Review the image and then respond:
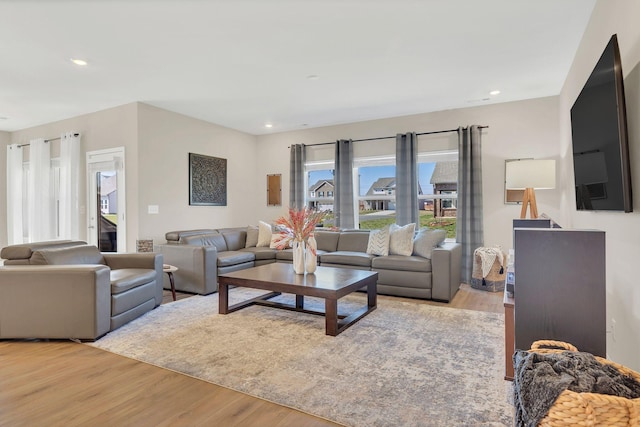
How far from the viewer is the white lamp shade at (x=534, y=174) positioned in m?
4.01

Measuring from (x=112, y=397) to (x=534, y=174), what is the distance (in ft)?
14.5

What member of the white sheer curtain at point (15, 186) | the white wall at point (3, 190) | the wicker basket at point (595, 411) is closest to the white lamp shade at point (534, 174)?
the wicker basket at point (595, 411)

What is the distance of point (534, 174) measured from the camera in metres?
4.04

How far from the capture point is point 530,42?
3.24m

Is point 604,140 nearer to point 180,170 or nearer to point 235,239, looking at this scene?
point 235,239

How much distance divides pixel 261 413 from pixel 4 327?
249cm

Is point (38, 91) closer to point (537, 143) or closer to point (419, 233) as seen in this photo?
point (419, 233)

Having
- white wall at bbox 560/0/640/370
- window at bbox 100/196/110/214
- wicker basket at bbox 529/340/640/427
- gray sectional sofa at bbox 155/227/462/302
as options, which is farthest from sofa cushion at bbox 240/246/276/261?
wicker basket at bbox 529/340/640/427

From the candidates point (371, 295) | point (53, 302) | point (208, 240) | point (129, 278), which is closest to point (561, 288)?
point (371, 295)

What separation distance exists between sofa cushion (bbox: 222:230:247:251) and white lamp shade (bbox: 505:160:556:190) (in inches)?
162

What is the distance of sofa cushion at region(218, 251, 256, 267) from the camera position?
191 inches

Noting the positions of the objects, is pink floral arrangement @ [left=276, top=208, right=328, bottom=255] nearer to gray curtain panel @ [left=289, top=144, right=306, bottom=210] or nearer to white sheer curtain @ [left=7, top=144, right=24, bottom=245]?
gray curtain panel @ [left=289, top=144, right=306, bottom=210]

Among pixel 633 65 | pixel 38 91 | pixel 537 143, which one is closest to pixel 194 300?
→ pixel 38 91

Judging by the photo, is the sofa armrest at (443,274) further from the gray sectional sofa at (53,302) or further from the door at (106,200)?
the door at (106,200)
